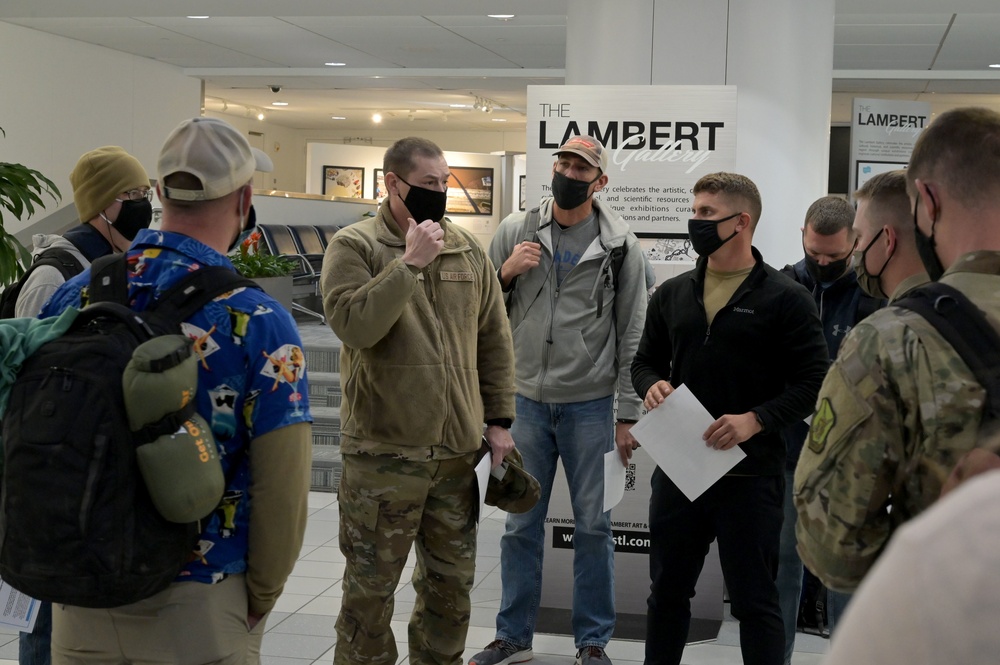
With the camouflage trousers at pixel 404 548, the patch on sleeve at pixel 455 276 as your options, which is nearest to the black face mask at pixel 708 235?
the patch on sleeve at pixel 455 276

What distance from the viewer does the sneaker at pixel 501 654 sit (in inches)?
135

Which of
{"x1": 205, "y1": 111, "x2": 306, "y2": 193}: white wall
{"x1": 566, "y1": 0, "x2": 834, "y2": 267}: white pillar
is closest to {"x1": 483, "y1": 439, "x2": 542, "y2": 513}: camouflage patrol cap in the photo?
{"x1": 566, "y1": 0, "x2": 834, "y2": 267}: white pillar

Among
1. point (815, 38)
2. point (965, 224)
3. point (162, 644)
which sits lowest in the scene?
point (162, 644)

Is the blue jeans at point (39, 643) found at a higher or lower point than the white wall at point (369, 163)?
lower

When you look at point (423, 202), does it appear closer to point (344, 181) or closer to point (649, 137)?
point (649, 137)

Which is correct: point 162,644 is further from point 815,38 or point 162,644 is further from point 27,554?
point 815,38

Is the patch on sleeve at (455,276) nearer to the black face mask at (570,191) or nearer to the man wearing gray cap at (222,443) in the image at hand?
the black face mask at (570,191)

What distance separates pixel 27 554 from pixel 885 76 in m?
12.4

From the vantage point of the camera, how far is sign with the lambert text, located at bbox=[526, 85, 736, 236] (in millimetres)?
4305

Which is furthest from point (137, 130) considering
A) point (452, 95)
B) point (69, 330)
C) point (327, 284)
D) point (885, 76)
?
point (69, 330)

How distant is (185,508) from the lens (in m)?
1.48

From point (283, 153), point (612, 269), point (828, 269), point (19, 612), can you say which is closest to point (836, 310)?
point (828, 269)

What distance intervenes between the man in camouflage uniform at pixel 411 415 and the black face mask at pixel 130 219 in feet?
1.71

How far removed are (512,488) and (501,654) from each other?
88 cm
